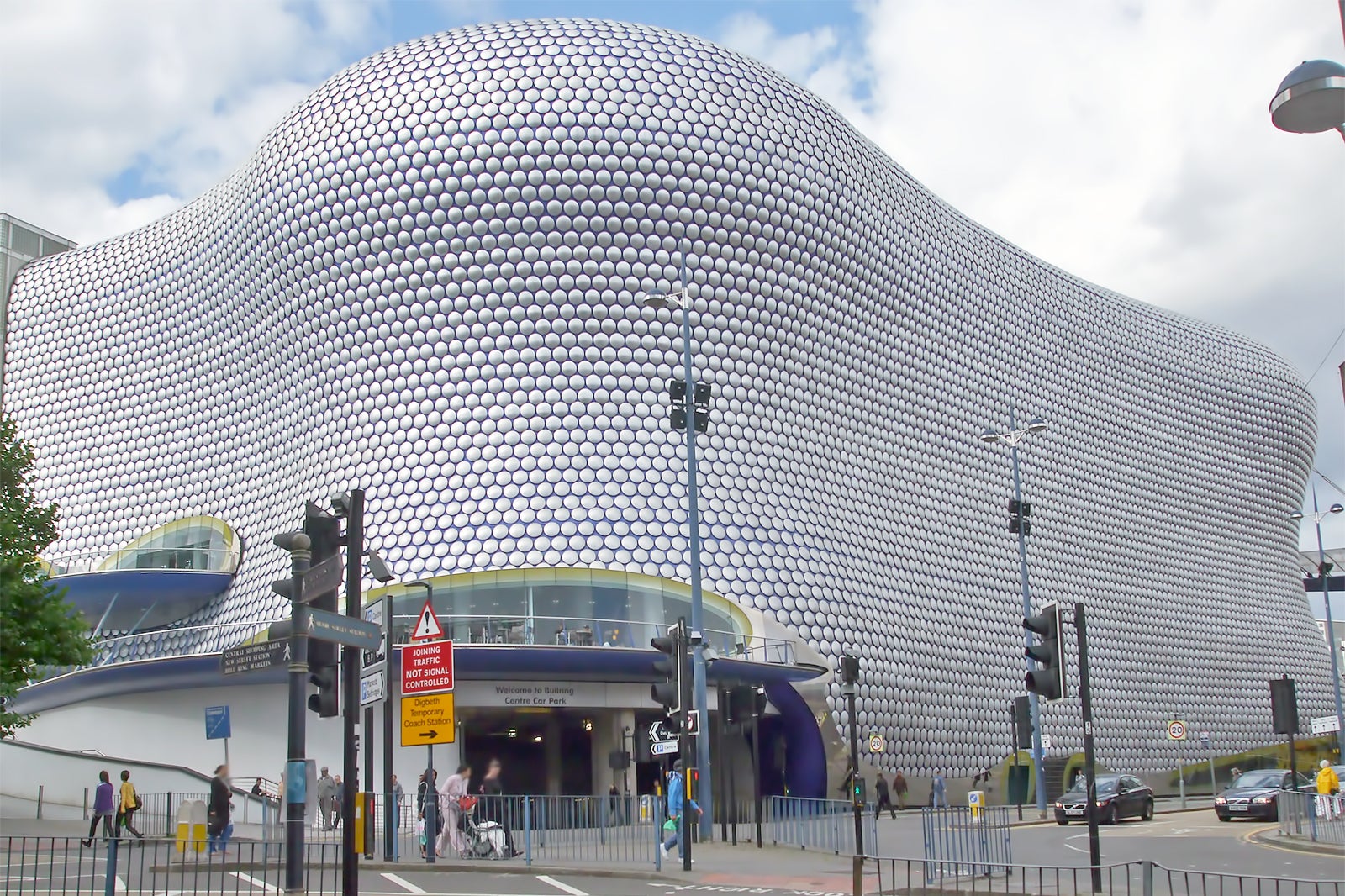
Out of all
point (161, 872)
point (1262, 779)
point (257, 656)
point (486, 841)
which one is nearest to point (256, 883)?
point (161, 872)

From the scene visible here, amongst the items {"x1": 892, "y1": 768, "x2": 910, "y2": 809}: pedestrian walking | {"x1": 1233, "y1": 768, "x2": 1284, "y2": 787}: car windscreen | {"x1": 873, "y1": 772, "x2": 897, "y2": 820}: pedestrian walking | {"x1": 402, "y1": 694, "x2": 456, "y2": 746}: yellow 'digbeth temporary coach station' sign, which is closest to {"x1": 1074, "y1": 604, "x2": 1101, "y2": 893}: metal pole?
{"x1": 402, "y1": 694, "x2": 456, "y2": 746}: yellow 'digbeth temporary coach station' sign

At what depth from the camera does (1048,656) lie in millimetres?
11820

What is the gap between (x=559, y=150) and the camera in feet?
114

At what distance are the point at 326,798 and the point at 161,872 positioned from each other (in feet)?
33.0

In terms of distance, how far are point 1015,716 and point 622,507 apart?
33.7ft

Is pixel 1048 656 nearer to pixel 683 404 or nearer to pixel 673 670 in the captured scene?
pixel 673 670

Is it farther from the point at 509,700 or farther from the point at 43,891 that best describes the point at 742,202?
the point at 43,891

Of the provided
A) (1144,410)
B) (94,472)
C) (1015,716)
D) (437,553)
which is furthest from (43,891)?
(1144,410)

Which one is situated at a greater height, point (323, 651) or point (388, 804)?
point (323, 651)

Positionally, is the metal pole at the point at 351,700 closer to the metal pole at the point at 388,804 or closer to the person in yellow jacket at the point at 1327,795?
the metal pole at the point at 388,804

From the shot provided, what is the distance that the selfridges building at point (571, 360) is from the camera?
111 feet

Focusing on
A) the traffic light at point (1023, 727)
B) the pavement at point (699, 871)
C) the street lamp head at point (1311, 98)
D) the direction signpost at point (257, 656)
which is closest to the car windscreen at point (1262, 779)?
the traffic light at point (1023, 727)

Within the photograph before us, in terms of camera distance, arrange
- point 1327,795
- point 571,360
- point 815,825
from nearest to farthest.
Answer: point 815,825, point 1327,795, point 571,360

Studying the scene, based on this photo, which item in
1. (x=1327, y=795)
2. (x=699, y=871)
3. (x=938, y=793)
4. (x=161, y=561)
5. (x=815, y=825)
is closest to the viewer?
(x=699, y=871)
